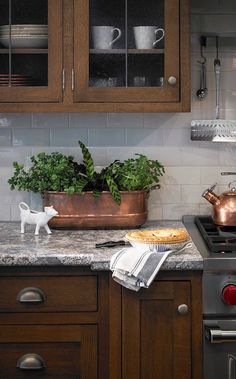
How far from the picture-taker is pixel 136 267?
7.15 feet

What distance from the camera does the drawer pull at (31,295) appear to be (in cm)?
226

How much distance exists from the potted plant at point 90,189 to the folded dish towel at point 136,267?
459 mm

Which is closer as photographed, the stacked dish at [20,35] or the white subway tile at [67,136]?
the stacked dish at [20,35]

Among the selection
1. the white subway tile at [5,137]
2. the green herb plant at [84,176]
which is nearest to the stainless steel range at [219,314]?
the green herb plant at [84,176]

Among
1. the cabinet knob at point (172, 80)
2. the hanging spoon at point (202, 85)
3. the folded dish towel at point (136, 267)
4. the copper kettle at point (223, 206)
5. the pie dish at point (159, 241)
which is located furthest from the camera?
the hanging spoon at point (202, 85)

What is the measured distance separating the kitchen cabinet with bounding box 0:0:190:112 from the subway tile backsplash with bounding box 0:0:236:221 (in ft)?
1.10

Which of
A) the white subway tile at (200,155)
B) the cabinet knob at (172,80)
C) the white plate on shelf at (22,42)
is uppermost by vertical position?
the white plate on shelf at (22,42)

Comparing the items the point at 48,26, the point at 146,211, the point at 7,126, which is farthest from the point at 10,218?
the point at 48,26

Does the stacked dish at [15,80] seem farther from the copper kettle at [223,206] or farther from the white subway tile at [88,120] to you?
the copper kettle at [223,206]

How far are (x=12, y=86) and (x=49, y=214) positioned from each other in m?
0.52

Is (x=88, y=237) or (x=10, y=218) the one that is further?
(x=10, y=218)

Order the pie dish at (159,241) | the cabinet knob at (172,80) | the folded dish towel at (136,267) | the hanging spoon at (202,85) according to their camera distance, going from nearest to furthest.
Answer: the folded dish towel at (136,267)
the pie dish at (159,241)
the cabinet knob at (172,80)
the hanging spoon at (202,85)

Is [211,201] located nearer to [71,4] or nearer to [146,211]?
[146,211]

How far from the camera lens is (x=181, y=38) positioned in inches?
101
